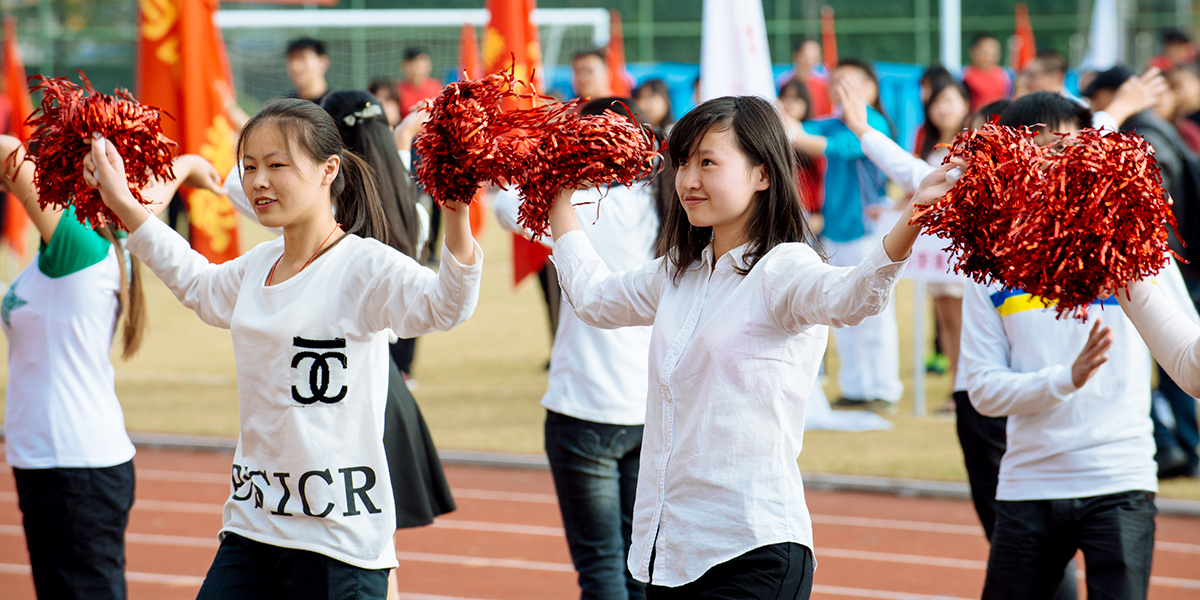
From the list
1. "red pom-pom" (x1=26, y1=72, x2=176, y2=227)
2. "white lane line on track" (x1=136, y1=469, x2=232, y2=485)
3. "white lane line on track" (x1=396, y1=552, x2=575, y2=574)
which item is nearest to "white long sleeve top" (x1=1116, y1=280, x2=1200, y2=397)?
Result: "red pom-pom" (x1=26, y1=72, x2=176, y2=227)

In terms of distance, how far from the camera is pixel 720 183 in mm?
2311

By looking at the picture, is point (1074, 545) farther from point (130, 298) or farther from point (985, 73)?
point (985, 73)

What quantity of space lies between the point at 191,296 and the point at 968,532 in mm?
3793

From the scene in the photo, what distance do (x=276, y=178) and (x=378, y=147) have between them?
0.68 meters

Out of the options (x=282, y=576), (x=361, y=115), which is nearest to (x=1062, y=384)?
(x=282, y=576)

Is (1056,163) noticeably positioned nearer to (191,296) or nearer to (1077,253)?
(1077,253)

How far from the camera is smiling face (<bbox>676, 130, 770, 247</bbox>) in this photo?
→ 231 cm

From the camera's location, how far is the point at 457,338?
11.1 metres

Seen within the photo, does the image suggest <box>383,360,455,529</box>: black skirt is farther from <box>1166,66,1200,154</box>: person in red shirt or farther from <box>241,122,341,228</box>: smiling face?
<box>1166,66,1200,154</box>: person in red shirt

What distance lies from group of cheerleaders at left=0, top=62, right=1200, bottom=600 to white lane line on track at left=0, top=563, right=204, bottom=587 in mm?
2448

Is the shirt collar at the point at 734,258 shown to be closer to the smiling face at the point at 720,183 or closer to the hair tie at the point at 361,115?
the smiling face at the point at 720,183

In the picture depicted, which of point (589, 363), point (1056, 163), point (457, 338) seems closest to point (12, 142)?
point (589, 363)

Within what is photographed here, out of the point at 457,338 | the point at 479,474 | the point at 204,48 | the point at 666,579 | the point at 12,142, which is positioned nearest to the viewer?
the point at 666,579

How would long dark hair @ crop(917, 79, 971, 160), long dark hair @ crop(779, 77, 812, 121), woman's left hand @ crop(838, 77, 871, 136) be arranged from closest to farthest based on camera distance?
woman's left hand @ crop(838, 77, 871, 136)
long dark hair @ crop(917, 79, 971, 160)
long dark hair @ crop(779, 77, 812, 121)
